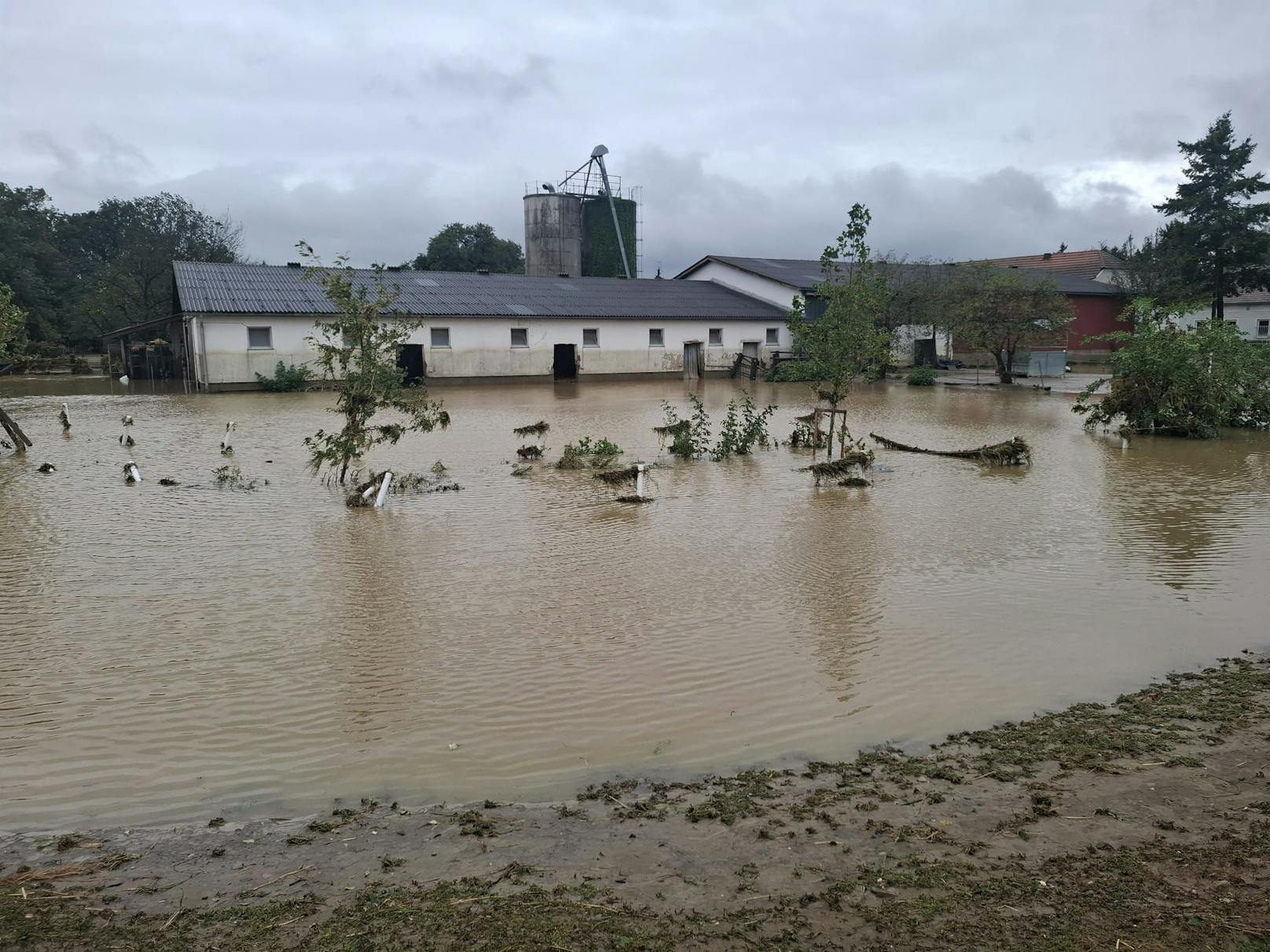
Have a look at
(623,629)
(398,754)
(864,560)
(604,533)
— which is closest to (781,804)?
(398,754)

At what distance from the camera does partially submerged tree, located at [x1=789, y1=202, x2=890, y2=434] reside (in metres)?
15.4

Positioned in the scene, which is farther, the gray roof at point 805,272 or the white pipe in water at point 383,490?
the gray roof at point 805,272

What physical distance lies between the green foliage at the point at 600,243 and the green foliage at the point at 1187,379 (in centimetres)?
3854

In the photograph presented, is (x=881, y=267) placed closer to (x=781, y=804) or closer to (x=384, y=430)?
(x=384, y=430)

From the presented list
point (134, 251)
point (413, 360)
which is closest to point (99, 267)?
point (134, 251)

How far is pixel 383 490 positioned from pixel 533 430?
7306 millimetres

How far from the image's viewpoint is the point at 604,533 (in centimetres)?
1084

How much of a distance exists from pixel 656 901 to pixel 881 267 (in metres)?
42.9

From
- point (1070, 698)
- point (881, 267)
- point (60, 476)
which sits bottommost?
point (1070, 698)

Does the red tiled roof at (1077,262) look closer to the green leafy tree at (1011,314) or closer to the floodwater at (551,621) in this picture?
the green leafy tree at (1011,314)

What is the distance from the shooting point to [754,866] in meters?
3.80

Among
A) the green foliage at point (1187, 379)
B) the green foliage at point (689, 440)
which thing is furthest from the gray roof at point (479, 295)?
the green foliage at point (1187, 379)

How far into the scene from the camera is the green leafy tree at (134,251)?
5112 cm

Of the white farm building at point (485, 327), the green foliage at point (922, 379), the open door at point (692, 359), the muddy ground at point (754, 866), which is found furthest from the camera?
the open door at point (692, 359)
